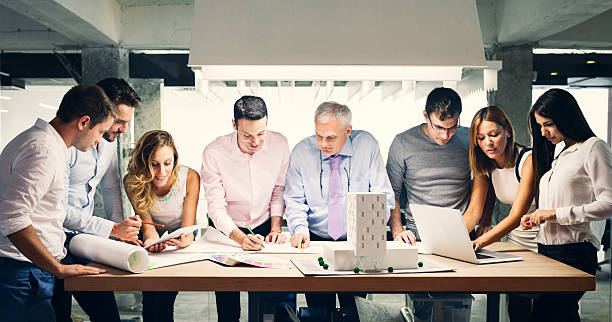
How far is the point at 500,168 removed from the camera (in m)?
3.71

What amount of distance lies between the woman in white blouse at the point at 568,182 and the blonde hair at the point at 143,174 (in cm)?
243

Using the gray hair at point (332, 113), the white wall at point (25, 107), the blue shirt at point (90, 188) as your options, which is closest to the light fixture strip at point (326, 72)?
the gray hair at point (332, 113)

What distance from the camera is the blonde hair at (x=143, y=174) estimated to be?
3492mm

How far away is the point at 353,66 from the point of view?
9.57 feet

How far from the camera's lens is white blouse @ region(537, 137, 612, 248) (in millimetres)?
3000

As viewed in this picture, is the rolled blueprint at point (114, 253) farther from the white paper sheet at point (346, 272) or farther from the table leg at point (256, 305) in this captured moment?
the white paper sheet at point (346, 272)

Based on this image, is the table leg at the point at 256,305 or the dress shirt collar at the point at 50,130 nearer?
the dress shirt collar at the point at 50,130

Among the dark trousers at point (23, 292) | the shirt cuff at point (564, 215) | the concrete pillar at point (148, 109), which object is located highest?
the concrete pillar at point (148, 109)

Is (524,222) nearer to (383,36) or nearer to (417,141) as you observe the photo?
(417,141)

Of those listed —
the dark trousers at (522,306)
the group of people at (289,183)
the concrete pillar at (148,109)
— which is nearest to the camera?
the group of people at (289,183)

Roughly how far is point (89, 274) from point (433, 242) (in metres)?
1.85

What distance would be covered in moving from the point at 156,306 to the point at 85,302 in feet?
1.48

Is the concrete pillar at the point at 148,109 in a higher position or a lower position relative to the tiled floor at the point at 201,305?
higher

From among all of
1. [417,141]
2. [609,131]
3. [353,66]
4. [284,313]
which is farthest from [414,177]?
[609,131]
